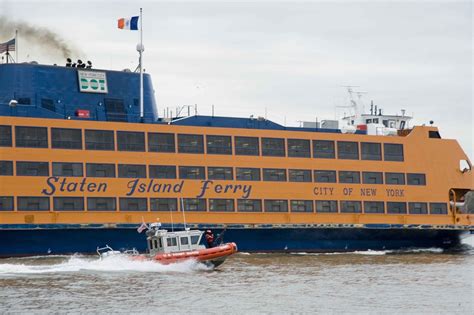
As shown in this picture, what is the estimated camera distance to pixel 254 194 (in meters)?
50.8

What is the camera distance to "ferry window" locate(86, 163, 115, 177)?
46.9m

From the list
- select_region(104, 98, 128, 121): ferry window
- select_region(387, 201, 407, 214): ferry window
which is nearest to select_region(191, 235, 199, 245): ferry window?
select_region(104, 98, 128, 121): ferry window

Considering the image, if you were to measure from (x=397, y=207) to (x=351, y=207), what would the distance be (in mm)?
2925

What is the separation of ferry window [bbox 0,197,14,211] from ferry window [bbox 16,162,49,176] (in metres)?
1.29

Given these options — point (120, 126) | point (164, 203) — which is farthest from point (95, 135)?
point (164, 203)

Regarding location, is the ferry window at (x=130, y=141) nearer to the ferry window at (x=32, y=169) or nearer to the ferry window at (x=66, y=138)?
the ferry window at (x=66, y=138)

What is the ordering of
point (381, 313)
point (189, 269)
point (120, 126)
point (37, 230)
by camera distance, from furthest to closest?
point (120, 126) → point (37, 230) → point (189, 269) → point (381, 313)

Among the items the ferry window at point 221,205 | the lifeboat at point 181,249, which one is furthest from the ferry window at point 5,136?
the ferry window at point 221,205

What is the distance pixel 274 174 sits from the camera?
51500 mm

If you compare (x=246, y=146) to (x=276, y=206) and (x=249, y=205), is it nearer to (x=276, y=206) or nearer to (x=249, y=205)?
(x=249, y=205)

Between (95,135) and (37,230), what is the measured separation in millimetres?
5449

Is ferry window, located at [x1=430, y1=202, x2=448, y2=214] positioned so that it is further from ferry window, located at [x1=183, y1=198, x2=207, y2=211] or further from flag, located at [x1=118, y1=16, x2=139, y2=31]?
flag, located at [x1=118, y1=16, x2=139, y2=31]

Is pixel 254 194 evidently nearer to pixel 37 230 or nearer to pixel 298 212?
pixel 298 212

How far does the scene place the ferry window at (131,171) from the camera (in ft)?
156
